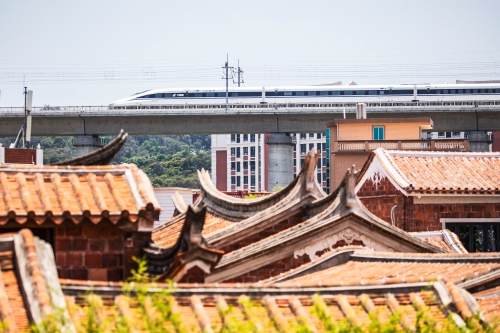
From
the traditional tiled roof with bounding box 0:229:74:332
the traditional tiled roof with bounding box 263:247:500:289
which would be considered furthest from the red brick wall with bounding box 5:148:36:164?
the traditional tiled roof with bounding box 0:229:74:332

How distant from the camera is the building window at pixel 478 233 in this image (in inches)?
1160

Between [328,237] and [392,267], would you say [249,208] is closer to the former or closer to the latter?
[328,237]

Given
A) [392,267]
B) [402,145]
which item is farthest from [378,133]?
[392,267]

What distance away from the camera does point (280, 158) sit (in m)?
82.3

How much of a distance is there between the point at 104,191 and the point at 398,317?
22.8ft

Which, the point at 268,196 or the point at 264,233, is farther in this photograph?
the point at 268,196

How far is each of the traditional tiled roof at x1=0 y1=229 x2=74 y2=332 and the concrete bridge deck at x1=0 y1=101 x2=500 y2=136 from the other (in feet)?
214

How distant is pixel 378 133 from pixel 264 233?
99.8ft

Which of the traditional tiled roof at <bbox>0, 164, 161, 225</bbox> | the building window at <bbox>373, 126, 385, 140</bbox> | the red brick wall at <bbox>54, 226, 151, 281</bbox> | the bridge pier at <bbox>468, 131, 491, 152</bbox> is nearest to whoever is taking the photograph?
the traditional tiled roof at <bbox>0, 164, 161, 225</bbox>

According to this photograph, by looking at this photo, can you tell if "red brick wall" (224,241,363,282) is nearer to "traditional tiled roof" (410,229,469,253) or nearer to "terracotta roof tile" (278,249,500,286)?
"terracotta roof tile" (278,249,500,286)

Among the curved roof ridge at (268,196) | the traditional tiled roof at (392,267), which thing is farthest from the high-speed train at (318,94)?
the traditional tiled roof at (392,267)

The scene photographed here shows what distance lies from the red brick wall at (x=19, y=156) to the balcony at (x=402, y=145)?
20425 mm

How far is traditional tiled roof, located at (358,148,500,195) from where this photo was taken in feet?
95.5

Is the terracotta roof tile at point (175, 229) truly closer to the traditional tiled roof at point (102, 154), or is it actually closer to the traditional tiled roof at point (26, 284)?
the traditional tiled roof at point (102, 154)
